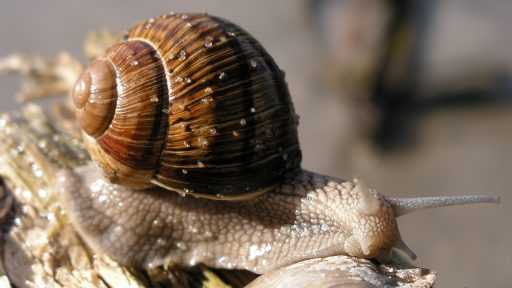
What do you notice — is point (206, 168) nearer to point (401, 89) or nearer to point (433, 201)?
point (433, 201)

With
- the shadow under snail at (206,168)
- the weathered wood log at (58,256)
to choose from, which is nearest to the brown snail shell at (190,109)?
the shadow under snail at (206,168)

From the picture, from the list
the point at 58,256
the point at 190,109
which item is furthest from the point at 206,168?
the point at 58,256

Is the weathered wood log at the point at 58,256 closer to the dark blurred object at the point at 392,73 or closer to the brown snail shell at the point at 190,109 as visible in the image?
the brown snail shell at the point at 190,109

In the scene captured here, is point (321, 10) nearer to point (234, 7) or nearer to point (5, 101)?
point (234, 7)

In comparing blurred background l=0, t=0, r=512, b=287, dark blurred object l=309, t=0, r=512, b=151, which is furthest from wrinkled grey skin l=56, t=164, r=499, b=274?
dark blurred object l=309, t=0, r=512, b=151

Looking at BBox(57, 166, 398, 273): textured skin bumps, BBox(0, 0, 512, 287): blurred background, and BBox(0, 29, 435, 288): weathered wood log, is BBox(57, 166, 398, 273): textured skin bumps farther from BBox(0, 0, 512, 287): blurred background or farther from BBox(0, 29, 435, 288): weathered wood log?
BBox(0, 0, 512, 287): blurred background

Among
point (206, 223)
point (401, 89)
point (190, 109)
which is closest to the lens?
point (190, 109)
